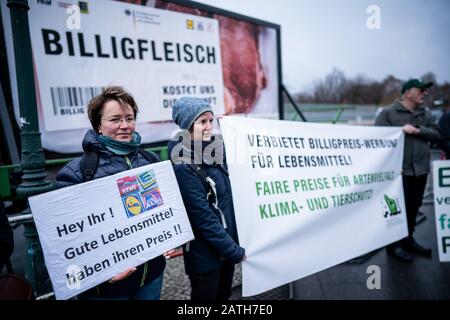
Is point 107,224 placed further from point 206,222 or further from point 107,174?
point 206,222

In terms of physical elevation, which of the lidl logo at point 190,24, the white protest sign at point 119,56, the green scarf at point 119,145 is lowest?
the green scarf at point 119,145

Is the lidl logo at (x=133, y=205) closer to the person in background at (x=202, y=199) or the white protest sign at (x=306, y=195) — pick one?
the person in background at (x=202, y=199)

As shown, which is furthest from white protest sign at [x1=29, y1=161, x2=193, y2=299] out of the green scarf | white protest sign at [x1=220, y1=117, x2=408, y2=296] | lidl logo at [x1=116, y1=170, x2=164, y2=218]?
white protest sign at [x1=220, y1=117, x2=408, y2=296]

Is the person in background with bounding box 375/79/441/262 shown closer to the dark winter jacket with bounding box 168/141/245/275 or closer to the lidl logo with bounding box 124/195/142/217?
the dark winter jacket with bounding box 168/141/245/275

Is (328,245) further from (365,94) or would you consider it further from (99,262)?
(365,94)

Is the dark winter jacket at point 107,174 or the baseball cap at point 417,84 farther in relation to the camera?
the baseball cap at point 417,84

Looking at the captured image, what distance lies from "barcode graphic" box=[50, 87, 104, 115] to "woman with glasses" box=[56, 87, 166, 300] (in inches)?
60.8

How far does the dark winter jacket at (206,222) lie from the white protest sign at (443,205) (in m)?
2.17

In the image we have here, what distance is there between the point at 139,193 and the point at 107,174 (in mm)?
195

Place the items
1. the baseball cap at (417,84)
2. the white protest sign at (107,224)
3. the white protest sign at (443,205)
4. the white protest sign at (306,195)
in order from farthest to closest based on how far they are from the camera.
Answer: the baseball cap at (417,84), the white protest sign at (443,205), the white protest sign at (306,195), the white protest sign at (107,224)

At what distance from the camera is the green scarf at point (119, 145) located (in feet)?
4.89

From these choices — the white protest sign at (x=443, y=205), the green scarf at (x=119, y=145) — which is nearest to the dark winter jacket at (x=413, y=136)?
the white protest sign at (x=443, y=205)

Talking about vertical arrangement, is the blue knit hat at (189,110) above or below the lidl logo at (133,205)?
above

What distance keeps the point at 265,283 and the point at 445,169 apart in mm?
2154
